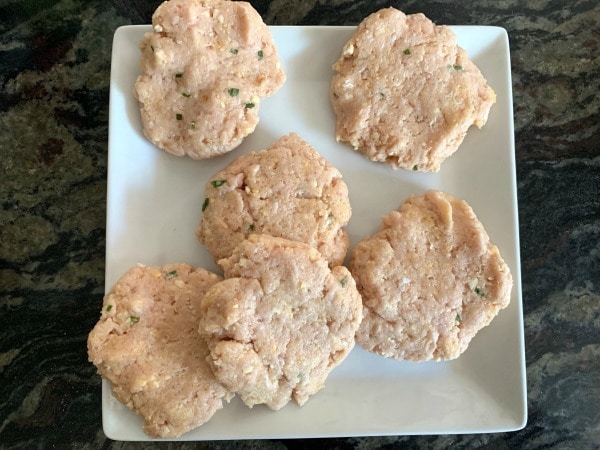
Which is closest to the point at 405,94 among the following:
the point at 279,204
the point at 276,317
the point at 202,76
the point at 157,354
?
the point at 279,204

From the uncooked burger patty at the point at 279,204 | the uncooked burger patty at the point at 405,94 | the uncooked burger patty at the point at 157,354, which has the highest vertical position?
the uncooked burger patty at the point at 405,94

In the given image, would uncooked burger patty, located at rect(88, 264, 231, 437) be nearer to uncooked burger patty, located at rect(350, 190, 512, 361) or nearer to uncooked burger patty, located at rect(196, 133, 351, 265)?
uncooked burger patty, located at rect(196, 133, 351, 265)

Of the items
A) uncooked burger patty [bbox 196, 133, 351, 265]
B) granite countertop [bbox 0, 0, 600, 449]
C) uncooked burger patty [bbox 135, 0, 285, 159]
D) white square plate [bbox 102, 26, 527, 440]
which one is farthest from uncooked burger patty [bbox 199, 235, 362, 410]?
granite countertop [bbox 0, 0, 600, 449]

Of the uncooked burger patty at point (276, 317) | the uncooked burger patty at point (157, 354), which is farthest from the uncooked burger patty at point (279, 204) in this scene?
the uncooked burger patty at point (157, 354)

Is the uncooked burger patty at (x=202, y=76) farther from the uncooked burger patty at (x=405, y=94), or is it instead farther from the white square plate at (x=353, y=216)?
the uncooked burger patty at (x=405, y=94)

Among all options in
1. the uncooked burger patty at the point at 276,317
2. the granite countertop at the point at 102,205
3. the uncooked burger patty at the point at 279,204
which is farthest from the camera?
the granite countertop at the point at 102,205

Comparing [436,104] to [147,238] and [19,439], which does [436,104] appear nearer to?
[147,238]

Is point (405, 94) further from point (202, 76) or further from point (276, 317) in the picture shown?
point (276, 317)
